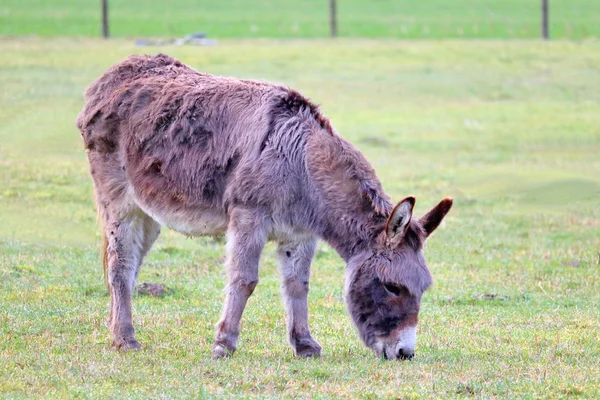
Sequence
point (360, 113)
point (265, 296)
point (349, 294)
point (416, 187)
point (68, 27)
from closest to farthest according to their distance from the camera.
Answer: point (349, 294) → point (265, 296) → point (416, 187) → point (360, 113) → point (68, 27)

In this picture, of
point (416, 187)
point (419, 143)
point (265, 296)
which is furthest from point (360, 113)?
point (265, 296)

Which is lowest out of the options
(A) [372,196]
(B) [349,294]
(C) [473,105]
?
(C) [473,105]

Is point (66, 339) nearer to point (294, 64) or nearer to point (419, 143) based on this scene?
point (419, 143)

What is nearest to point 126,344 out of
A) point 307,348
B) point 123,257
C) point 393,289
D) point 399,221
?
point 123,257

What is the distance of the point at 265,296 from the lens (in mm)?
10883

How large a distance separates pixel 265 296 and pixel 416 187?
7.45 m

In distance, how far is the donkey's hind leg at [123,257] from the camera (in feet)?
28.1

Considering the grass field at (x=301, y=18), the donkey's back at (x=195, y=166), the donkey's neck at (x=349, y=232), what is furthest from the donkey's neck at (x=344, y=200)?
the grass field at (x=301, y=18)

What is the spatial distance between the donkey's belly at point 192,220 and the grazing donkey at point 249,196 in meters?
0.01

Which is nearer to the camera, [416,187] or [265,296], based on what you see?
[265,296]

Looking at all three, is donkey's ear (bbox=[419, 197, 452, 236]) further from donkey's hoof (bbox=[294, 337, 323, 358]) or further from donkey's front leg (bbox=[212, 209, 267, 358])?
donkey's hoof (bbox=[294, 337, 323, 358])

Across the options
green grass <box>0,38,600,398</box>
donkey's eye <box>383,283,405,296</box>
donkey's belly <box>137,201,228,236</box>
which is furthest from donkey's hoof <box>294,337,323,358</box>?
donkey's belly <box>137,201,228,236</box>

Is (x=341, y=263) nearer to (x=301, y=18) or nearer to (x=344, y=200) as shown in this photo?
(x=344, y=200)

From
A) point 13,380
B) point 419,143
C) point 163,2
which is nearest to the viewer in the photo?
point 13,380
